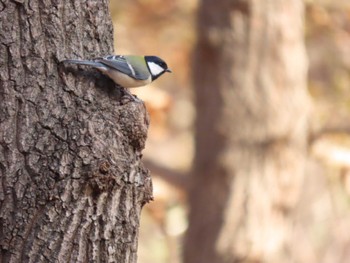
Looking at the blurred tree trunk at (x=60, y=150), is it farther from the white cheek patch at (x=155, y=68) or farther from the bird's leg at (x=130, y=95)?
the white cheek patch at (x=155, y=68)

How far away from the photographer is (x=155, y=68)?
3.80m

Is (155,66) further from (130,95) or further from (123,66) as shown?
(130,95)

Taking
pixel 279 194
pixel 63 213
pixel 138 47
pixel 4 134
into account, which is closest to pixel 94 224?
pixel 63 213

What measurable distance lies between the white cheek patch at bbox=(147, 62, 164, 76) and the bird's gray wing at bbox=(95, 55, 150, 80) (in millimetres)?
240

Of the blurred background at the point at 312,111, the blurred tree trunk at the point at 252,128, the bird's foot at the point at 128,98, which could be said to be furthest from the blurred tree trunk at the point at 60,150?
the blurred background at the point at 312,111

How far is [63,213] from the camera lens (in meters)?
2.77

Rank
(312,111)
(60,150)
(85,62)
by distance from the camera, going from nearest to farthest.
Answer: (60,150) < (85,62) < (312,111)

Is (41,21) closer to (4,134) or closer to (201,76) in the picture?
(4,134)

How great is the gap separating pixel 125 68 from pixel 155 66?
0.61 meters

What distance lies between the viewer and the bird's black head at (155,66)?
12.0ft

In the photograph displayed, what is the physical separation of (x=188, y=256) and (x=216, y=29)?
5.88ft

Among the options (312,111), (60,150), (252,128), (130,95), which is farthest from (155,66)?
(312,111)

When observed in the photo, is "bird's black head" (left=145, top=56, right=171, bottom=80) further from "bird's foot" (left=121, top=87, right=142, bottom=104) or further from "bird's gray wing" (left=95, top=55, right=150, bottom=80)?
"bird's foot" (left=121, top=87, right=142, bottom=104)

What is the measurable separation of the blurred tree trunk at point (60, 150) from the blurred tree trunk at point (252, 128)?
4008mm
